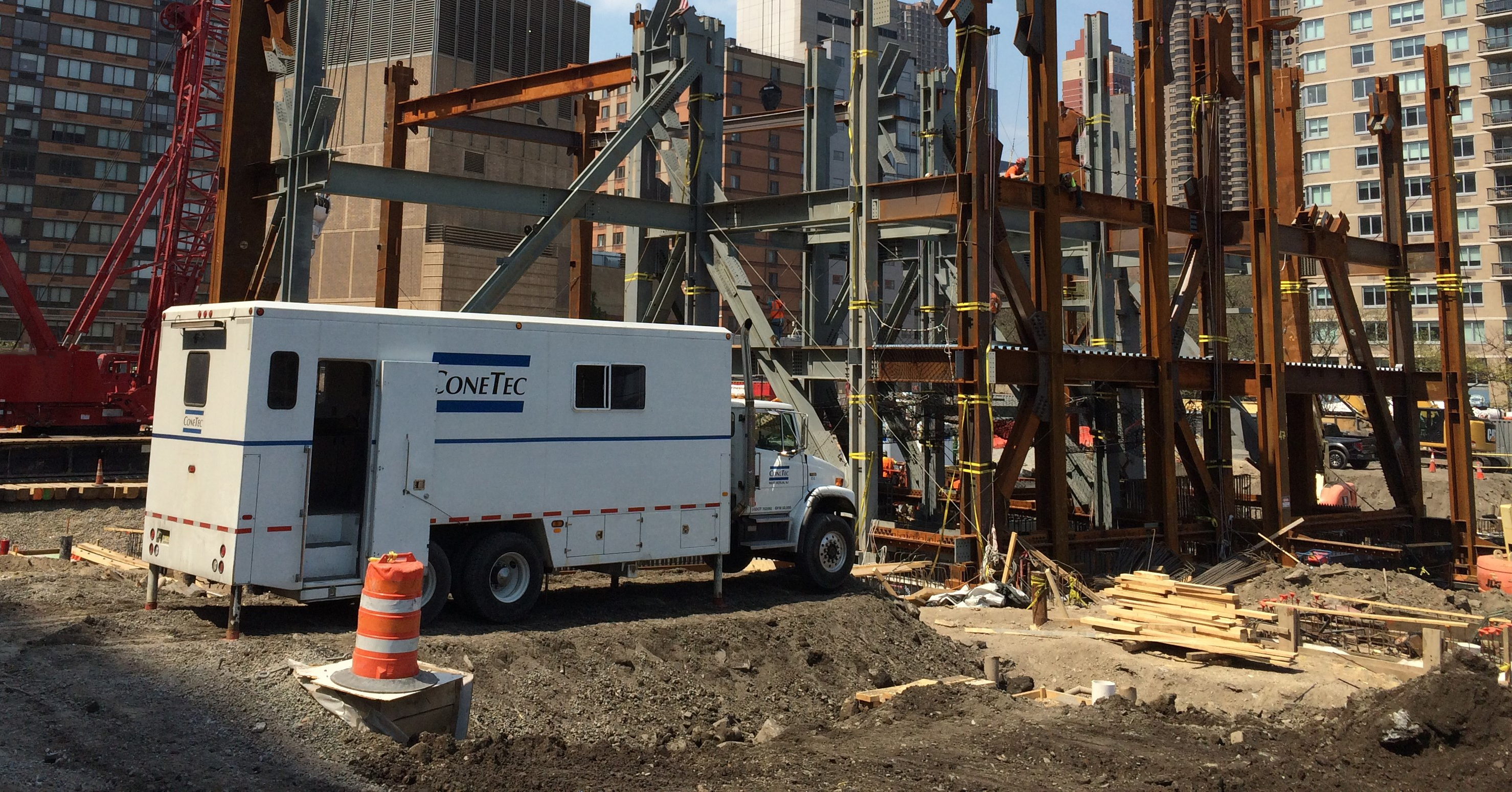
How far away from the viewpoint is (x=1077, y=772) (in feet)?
25.9

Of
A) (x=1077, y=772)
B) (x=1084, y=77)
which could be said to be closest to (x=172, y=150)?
(x=1084, y=77)

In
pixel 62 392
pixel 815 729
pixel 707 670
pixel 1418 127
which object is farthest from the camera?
pixel 1418 127

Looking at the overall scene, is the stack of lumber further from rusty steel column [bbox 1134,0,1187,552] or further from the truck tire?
the truck tire

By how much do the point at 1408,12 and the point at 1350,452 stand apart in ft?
169

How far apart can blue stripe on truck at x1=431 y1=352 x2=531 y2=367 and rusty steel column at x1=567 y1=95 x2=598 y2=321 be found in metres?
9.41

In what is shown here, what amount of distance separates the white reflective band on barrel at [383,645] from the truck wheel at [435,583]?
300cm

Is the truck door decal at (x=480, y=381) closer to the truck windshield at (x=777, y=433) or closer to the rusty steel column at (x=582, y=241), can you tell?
the truck windshield at (x=777, y=433)

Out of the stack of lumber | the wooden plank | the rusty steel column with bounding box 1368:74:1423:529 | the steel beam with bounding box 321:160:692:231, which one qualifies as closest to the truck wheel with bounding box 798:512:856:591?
the stack of lumber

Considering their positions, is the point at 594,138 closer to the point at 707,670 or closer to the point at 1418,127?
the point at 707,670

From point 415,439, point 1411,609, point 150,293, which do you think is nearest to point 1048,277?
point 1411,609

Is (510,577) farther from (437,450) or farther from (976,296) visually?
(976,296)

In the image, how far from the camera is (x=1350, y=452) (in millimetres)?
42031

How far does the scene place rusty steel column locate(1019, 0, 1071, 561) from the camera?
17.0 meters

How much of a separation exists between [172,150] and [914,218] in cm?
3285
